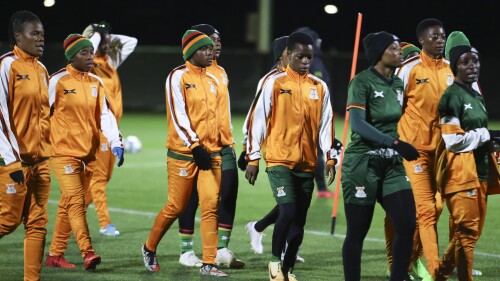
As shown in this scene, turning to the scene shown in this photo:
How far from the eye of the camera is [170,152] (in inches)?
394

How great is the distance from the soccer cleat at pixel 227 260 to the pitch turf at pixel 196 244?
0.11 m

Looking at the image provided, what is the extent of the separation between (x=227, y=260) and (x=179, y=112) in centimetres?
161

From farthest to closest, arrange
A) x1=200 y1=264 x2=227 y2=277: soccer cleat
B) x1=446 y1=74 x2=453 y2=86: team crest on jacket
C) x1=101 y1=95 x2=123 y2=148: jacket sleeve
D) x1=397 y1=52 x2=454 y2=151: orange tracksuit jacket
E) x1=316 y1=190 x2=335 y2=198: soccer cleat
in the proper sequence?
1. x1=316 y1=190 x2=335 y2=198: soccer cleat
2. x1=101 y1=95 x2=123 y2=148: jacket sleeve
3. x1=200 y1=264 x2=227 y2=277: soccer cleat
4. x1=446 y1=74 x2=453 y2=86: team crest on jacket
5. x1=397 y1=52 x2=454 y2=151: orange tracksuit jacket

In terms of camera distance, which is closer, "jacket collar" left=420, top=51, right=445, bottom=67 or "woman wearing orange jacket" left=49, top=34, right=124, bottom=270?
"jacket collar" left=420, top=51, right=445, bottom=67

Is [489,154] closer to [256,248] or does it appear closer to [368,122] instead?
[368,122]

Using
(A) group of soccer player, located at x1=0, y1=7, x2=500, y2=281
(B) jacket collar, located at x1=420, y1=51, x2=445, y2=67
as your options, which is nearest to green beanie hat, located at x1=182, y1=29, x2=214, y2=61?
(A) group of soccer player, located at x1=0, y1=7, x2=500, y2=281

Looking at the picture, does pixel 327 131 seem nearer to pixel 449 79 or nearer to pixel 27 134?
pixel 449 79

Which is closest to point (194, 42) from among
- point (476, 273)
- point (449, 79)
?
point (449, 79)

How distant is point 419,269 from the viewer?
9664 mm

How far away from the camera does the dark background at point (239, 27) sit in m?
35.1

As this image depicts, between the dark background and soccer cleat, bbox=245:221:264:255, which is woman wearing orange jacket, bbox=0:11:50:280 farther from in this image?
the dark background

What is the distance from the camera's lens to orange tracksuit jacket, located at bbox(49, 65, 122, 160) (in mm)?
10039

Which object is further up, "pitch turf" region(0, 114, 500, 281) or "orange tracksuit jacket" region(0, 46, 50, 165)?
"orange tracksuit jacket" region(0, 46, 50, 165)

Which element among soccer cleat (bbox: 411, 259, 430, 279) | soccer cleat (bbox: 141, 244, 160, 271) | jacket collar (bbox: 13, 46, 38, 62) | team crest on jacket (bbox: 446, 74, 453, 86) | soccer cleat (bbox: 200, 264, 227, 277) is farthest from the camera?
soccer cleat (bbox: 141, 244, 160, 271)
